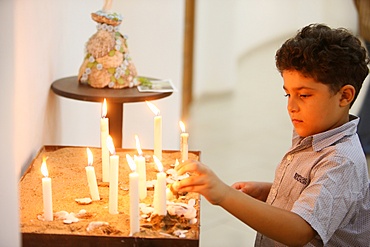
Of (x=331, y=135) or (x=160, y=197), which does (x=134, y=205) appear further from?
(x=331, y=135)

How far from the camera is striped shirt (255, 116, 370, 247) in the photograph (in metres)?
1.47

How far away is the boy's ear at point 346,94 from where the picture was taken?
5.18ft

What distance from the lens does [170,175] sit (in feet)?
5.77

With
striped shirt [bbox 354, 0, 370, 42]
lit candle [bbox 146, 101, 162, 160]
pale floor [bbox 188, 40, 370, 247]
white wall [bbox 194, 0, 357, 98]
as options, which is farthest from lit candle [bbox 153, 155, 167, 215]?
white wall [bbox 194, 0, 357, 98]

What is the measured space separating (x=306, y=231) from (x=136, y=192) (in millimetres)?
424

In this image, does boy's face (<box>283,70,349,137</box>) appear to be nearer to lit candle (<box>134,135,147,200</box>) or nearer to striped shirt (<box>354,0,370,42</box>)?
lit candle (<box>134,135,147,200</box>)

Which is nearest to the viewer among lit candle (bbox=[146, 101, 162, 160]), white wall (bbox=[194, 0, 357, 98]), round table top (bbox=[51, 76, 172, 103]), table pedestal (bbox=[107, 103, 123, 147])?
lit candle (bbox=[146, 101, 162, 160])

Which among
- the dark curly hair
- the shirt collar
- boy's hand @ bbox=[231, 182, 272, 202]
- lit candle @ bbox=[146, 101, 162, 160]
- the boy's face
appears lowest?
boy's hand @ bbox=[231, 182, 272, 202]

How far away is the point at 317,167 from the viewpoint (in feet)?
5.10

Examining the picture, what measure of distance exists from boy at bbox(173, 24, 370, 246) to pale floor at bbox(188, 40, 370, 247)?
1.31m

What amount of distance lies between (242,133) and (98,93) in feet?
7.84

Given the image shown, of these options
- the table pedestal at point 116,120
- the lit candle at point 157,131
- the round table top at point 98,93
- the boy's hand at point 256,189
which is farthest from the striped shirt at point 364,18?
the lit candle at point 157,131

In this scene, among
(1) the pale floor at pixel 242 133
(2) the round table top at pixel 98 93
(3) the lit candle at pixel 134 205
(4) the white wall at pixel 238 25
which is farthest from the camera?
(4) the white wall at pixel 238 25

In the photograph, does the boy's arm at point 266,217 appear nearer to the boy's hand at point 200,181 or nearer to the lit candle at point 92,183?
the boy's hand at point 200,181
